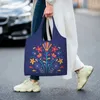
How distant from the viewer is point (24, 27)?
11281mm

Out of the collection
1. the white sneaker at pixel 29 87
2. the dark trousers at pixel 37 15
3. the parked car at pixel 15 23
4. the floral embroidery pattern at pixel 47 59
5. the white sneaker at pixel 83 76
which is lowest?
the parked car at pixel 15 23

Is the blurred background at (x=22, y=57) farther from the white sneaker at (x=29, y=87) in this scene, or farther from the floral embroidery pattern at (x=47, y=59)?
the floral embroidery pattern at (x=47, y=59)

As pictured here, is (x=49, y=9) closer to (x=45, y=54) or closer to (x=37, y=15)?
(x=37, y=15)

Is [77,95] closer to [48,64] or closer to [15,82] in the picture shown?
[48,64]

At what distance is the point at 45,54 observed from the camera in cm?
610

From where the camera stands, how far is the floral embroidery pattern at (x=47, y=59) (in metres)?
6.09

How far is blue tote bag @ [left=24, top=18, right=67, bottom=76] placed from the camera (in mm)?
6082

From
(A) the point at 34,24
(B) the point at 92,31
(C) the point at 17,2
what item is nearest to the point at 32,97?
(A) the point at 34,24

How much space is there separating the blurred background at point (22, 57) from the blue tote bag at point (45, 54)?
327mm

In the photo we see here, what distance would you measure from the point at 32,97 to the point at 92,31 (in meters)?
9.96

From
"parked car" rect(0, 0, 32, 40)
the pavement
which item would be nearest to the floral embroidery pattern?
the pavement

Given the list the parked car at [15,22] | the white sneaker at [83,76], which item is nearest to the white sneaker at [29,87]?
the white sneaker at [83,76]

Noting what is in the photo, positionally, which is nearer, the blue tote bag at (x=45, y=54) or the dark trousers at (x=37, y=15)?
the blue tote bag at (x=45, y=54)

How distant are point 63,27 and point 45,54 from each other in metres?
0.42
